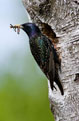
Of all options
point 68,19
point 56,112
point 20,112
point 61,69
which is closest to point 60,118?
point 56,112

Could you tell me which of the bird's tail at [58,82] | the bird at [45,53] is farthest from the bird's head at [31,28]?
the bird's tail at [58,82]

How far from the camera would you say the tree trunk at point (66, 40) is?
3.48m

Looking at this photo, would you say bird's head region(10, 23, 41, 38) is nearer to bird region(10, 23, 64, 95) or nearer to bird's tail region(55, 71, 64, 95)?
bird region(10, 23, 64, 95)

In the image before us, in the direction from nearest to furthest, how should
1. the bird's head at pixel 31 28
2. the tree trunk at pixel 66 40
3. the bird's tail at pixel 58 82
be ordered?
Result: the tree trunk at pixel 66 40, the bird's tail at pixel 58 82, the bird's head at pixel 31 28

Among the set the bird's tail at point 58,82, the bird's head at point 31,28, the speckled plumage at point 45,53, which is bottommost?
the bird's tail at point 58,82

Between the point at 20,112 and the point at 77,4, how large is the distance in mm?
5515

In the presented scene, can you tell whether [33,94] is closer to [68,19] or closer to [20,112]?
[20,112]

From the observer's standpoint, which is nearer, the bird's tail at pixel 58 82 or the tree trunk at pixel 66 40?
the tree trunk at pixel 66 40

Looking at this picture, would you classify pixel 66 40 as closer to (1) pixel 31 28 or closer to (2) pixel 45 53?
(2) pixel 45 53

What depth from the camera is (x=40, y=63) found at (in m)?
3.68

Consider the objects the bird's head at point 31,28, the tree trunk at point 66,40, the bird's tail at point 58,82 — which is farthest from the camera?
the bird's head at point 31,28

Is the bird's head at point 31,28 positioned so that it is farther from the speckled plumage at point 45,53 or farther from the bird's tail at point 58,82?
the bird's tail at point 58,82

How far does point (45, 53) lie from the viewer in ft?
12.1

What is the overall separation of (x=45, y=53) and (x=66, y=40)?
0.22 meters
